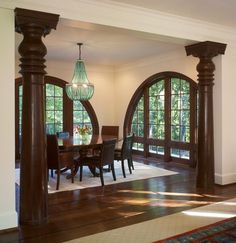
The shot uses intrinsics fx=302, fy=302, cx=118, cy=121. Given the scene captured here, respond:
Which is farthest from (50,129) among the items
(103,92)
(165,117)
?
(165,117)

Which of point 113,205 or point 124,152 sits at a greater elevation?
point 124,152

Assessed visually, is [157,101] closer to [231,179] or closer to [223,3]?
[231,179]

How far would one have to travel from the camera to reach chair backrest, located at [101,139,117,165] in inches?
205

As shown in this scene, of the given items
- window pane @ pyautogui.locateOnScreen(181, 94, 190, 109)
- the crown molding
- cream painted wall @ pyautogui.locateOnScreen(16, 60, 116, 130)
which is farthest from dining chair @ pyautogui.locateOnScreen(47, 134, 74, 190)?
cream painted wall @ pyautogui.locateOnScreen(16, 60, 116, 130)

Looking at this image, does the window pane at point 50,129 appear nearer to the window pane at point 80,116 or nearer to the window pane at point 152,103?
the window pane at point 80,116

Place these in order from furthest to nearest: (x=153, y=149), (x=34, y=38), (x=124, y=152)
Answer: (x=153, y=149) < (x=124, y=152) < (x=34, y=38)

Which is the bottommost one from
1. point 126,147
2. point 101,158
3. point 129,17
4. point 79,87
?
point 101,158

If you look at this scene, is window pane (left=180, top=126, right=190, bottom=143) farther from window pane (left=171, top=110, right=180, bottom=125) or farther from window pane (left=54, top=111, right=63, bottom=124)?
window pane (left=54, top=111, right=63, bottom=124)

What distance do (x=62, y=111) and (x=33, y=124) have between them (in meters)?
4.98

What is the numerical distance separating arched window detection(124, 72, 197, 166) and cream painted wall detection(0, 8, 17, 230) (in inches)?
170

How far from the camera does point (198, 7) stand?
12.9 feet

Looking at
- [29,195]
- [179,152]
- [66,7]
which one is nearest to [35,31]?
[66,7]

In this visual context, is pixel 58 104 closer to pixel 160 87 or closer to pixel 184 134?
pixel 160 87

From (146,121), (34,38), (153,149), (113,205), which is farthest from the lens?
(146,121)
